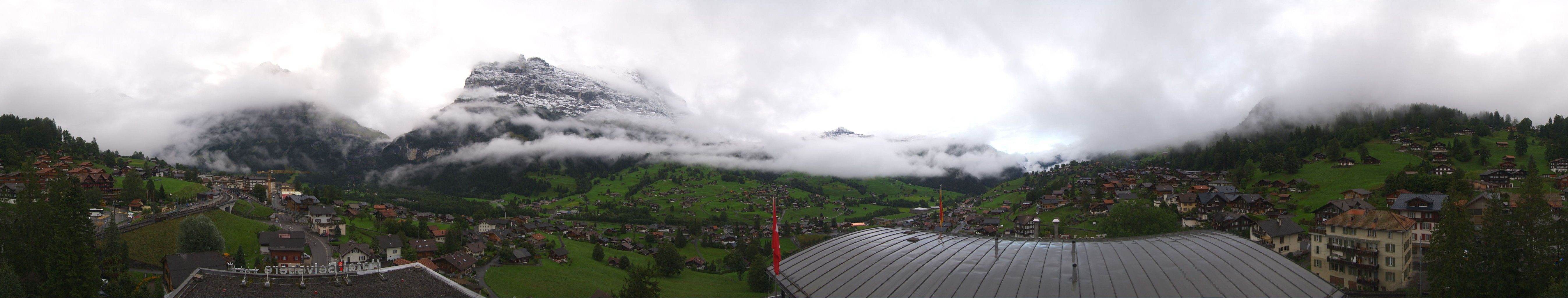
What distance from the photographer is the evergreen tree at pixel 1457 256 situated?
3691 centimetres

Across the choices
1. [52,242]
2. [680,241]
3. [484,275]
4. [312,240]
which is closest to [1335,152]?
[680,241]

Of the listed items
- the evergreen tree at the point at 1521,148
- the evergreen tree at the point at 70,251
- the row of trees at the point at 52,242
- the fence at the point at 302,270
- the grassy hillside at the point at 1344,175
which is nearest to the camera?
the evergreen tree at the point at 70,251

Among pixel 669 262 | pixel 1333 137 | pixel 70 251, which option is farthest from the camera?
pixel 1333 137

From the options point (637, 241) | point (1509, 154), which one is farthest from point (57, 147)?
point (1509, 154)

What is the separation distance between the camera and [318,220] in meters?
87.8

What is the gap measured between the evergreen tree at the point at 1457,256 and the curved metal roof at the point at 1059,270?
55.7 feet

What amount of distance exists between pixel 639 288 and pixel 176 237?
54668 millimetres

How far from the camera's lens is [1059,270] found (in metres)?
25.4

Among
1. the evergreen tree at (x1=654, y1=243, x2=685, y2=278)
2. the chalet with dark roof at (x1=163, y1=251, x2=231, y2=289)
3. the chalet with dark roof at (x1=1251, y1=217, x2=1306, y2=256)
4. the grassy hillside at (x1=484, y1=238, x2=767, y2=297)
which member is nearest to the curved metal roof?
the grassy hillside at (x1=484, y1=238, x2=767, y2=297)

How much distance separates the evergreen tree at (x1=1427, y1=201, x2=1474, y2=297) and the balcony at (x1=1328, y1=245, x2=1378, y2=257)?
46.9 feet

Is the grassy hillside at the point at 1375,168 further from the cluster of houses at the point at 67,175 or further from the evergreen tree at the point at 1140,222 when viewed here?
the cluster of houses at the point at 67,175

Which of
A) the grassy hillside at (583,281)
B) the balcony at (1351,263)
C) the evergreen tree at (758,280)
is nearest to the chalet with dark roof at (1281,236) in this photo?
the balcony at (1351,263)

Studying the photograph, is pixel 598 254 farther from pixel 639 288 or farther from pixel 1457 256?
pixel 1457 256

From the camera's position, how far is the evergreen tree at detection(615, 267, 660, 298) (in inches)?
1791
